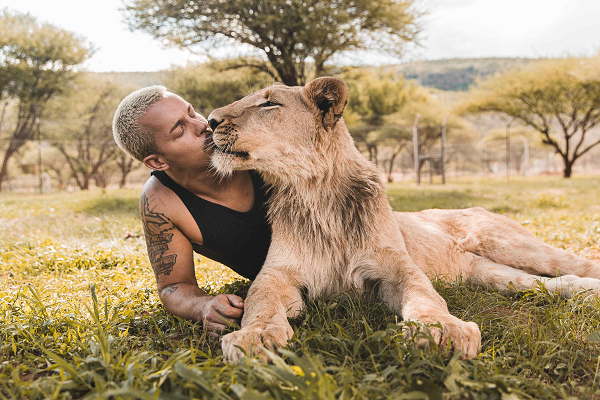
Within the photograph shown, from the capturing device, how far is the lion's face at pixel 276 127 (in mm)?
2863

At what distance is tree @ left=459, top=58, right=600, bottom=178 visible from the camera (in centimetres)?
2945

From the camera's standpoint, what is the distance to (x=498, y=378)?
176cm

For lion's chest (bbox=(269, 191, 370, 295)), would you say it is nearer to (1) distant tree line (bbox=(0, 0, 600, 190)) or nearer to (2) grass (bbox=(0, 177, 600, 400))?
(2) grass (bbox=(0, 177, 600, 400))

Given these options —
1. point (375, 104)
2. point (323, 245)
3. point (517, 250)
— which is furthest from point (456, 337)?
point (375, 104)

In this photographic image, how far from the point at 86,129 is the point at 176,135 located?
36.7m

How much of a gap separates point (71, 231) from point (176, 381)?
6.08 m

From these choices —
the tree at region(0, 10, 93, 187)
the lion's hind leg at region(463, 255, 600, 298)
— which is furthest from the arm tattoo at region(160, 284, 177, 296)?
the tree at region(0, 10, 93, 187)

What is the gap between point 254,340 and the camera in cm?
202

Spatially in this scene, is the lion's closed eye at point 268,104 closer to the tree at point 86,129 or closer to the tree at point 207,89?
the tree at point 207,89

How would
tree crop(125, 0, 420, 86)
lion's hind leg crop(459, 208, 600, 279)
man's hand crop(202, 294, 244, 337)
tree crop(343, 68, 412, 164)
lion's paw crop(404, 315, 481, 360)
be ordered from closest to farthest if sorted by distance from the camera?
lion's paw crop(404, 315, 481, 360)
man's hand crop(202, 294, 244, 337)
lion's hind leg crop(459, 208, 600, 279)
tree crop(125, 0, 420, 86)
tree crop(343, 68, 412, 164)

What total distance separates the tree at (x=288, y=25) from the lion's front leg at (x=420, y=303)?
13.1 meters

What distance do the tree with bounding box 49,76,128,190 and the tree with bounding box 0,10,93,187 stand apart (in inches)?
84.0

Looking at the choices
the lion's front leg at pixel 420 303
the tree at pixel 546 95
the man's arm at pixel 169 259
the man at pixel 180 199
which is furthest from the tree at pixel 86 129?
the lion's front leg at pixel 420 303

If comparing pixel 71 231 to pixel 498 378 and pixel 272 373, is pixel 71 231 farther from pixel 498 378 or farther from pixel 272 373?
pixel 498 378
